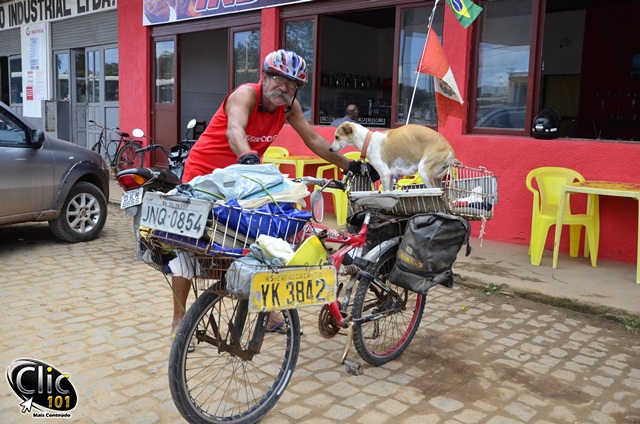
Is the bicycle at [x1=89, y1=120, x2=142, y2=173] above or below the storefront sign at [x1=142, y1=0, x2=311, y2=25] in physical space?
below

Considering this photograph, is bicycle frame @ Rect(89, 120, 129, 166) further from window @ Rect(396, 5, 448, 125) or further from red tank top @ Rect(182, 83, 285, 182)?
red tank top @ Rect(182, 83, 285, 182)

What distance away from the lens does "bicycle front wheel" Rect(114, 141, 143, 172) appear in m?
12.2

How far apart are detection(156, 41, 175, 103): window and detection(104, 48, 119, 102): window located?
5.38 ft

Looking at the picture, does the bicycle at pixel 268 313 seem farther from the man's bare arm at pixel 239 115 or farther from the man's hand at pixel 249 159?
the man's bare arm at pixel 239 115

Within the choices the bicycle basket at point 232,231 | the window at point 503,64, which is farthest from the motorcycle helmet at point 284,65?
the window at point 503,64

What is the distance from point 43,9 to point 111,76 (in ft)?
10.4

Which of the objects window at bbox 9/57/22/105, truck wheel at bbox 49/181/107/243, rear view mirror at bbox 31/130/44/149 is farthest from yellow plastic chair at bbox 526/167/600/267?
window at bbox 9/57/22/105

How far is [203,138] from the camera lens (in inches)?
149

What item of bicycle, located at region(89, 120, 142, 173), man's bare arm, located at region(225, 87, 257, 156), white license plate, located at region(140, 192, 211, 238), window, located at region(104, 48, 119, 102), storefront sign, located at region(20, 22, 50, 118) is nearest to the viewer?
white license plate, located at region(140, 192, 211, 238)

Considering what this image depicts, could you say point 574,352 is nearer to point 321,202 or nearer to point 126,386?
point 321,202

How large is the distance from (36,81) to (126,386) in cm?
1372

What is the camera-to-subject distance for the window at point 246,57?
379 inches

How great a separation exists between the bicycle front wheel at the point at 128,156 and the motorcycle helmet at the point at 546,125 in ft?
27.2

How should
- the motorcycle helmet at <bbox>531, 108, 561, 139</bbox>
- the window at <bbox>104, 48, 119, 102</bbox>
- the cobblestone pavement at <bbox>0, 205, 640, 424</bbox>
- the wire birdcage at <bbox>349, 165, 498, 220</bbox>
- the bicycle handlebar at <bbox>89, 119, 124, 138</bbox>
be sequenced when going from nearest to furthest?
the cobblestone pavement at <bbox>0, 205, 640, 424</bbox>, the wire birdcage at <bbox>349, 165, 498, 220</bbox>, the motorcycle helmet at <bbox>531, 108, 561, 139</bbox>, the bicycle handlebar at <bbox>89, 119, 124, 138</bbox>, the window at <bbox>104, 48, 119, 102</bbox>
